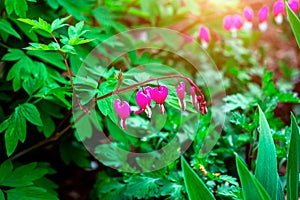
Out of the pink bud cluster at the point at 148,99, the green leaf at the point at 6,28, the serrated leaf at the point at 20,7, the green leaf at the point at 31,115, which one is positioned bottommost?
the green leaf at the point at 31,115

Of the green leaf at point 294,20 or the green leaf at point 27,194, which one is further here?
the green leaf at point 27,194

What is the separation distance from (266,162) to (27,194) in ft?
2.31

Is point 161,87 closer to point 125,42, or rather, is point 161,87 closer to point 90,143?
point 90,143

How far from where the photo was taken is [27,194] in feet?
4.43

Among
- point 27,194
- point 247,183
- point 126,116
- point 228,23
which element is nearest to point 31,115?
point 27,194

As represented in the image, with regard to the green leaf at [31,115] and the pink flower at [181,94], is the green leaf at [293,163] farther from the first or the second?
the green leaf at [31,115]

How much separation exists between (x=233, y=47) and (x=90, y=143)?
1229 millimetres

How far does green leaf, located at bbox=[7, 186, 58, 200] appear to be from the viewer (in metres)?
1.33

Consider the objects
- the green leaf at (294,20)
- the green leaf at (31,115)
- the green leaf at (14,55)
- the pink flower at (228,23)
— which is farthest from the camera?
the pink flower at (228,23)

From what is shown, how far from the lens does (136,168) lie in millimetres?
1655

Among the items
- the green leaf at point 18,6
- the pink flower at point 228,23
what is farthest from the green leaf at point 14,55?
the pink flower at point 228,23

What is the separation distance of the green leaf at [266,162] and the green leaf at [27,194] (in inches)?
24.7

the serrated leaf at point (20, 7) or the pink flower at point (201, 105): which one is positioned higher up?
the serrated leaf at point (20, 7)

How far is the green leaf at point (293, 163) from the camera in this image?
3.63ft
